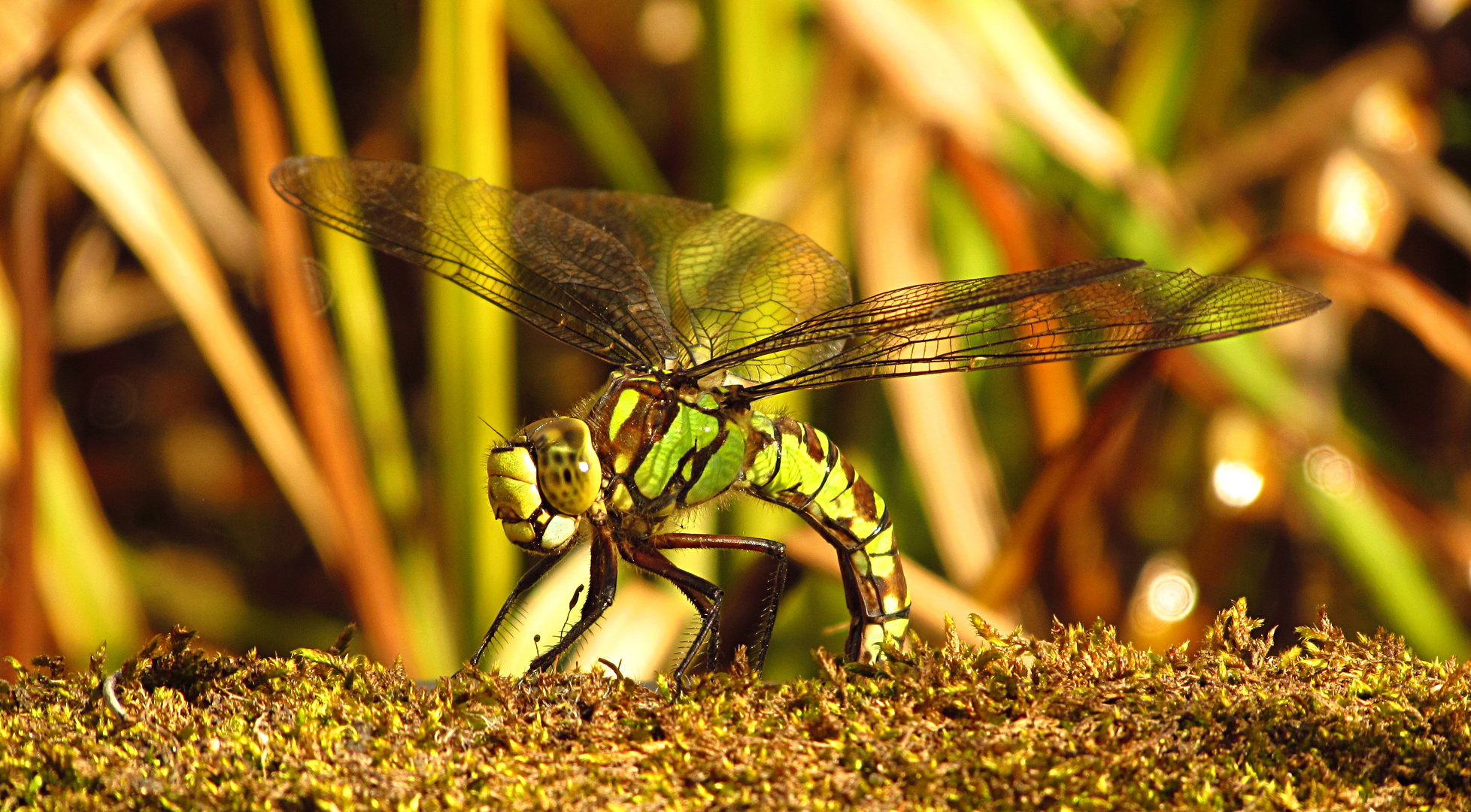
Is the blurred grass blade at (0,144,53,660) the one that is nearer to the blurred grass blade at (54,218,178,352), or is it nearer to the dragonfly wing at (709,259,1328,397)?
the blurred grass blade at (54,218,178,352)

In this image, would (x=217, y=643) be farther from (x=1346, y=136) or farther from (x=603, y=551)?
(x=1346, y=136)

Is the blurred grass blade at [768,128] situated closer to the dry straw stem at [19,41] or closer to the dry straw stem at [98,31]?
the dry straw stem at [98,31]

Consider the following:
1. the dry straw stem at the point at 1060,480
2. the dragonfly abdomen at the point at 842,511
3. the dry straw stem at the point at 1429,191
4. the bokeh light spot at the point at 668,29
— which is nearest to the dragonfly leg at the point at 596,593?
the dragonfly abdomen at the point at 842,511

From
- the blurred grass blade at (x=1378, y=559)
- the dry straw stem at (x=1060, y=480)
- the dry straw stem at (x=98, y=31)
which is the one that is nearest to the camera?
the dry straw stem at (x=1060, y=480)

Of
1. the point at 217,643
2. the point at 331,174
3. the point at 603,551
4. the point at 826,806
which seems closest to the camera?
the point at 826,806

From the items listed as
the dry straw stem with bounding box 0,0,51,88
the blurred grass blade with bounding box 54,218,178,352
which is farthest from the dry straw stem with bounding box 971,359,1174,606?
the blurred grass blade with bounding box 54,218,178,352

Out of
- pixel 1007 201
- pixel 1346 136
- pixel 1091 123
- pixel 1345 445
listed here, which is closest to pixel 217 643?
pixel 1007 201

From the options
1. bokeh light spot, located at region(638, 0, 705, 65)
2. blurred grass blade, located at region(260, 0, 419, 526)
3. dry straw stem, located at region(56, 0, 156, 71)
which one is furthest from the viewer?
bokeh light spot, located at region(638, 0, 705, 65)
